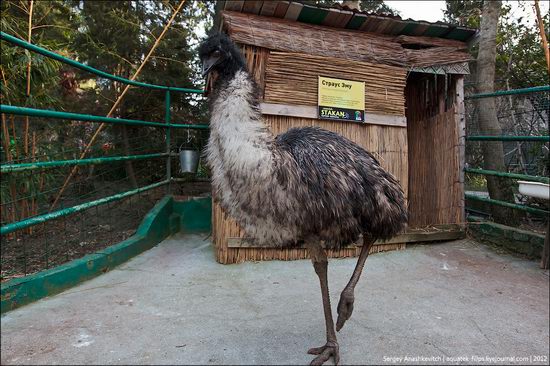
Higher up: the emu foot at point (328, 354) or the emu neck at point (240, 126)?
the emu neck at point (240, 126)

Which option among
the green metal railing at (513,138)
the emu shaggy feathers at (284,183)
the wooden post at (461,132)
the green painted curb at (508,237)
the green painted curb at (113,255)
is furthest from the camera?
the wooden post at (461,132)

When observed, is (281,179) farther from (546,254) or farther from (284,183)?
(546,254)

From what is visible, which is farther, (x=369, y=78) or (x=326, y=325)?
(x=369, y=78)

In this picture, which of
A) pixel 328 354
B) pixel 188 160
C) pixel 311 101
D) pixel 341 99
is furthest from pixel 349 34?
pixel 328 354

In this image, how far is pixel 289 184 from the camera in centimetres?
195

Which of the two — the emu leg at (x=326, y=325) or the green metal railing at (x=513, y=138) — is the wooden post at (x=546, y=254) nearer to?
the green metal railing at (x=513, y=138)

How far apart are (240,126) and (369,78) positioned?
2.58 metres

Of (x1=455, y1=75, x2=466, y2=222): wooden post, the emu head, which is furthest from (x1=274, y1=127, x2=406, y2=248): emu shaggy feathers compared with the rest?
(x1=455, y1=75, x2=466, y2=222): wooden post

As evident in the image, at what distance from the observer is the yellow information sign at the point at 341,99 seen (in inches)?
156

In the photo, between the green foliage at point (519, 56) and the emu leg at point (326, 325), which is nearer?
the emu leg at point (326, 325)

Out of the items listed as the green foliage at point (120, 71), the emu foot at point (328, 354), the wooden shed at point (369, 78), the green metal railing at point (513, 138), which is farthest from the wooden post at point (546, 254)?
the green foliage at point (120, 71)

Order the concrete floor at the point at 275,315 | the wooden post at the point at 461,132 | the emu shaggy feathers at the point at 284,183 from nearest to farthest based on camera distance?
the emu shaggy feathers at the point at 284,183 → the concrete floor at the point at 275,315 → the wooden post at the point at 461,132

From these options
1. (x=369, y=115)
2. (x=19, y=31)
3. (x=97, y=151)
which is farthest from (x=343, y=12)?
(x=97, y=151)

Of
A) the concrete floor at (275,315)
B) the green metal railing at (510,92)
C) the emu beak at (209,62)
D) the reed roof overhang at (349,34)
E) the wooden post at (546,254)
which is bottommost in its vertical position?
the concrete floor at (275,315)
